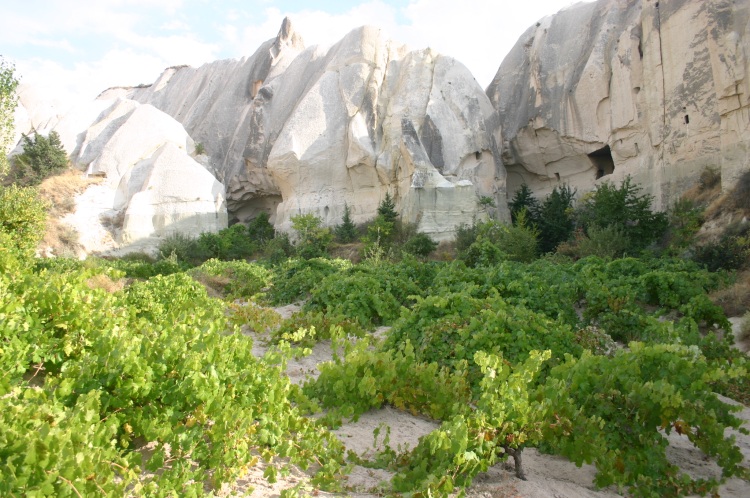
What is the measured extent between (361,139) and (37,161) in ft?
44.2

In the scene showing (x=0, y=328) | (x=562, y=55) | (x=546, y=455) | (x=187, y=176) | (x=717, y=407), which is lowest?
(x=546, y=455)

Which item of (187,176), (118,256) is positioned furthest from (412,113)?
(118,256)

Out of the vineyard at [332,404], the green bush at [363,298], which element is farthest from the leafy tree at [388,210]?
the vineyard at [332,404]

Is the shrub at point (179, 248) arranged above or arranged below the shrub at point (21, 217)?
below

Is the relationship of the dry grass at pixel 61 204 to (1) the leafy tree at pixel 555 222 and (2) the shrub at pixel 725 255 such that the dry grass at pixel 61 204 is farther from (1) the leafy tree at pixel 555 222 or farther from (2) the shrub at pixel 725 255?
(2) the shrub at pixel 725 255

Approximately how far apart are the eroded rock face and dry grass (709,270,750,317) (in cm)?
804

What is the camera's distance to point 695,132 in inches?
668

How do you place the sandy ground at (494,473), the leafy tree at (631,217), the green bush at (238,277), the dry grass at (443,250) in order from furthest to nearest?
the dry grass at (443,250)
the leafy tree at (631,217)
the green bush at (238,277)
the sandy ground at (494,473)

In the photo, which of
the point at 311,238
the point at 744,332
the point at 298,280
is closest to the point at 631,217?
the point at 744,332

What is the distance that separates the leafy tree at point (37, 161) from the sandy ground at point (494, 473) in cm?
2341

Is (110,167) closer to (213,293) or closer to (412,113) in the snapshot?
(412,113)

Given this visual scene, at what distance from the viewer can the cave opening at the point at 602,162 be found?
73.0 feet

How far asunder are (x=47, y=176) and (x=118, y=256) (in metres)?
5.09

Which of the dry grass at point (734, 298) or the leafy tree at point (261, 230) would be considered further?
the leafy tree at point (261, 230)
